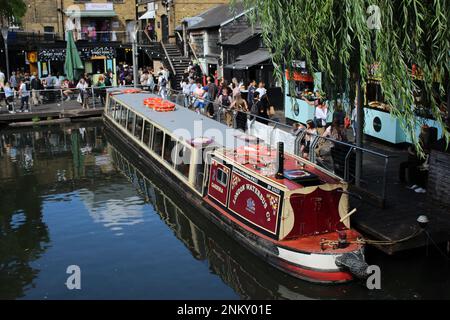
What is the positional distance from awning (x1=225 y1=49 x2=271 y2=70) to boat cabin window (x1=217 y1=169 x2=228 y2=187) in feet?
45.2

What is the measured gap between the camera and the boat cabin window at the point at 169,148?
1540cm

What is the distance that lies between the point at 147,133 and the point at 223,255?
791 centimetres

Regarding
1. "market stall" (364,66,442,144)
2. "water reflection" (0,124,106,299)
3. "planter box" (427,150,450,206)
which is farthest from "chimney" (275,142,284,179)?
"market stall" (364,66,442,144)

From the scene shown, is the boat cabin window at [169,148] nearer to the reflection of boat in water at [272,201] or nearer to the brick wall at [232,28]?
the reflection of boat in water at [272,201]

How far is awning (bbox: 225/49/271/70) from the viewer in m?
25.4

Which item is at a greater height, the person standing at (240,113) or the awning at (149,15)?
the awning at (149,15)

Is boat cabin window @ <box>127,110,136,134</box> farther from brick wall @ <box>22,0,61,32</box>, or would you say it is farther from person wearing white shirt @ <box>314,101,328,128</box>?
brick wall @ <box>22,0,61,32</box>

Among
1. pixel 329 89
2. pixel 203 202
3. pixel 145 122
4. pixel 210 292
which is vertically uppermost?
pixel 329 89

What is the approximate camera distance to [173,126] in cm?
1617

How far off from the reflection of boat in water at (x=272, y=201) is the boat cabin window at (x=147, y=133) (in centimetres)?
314

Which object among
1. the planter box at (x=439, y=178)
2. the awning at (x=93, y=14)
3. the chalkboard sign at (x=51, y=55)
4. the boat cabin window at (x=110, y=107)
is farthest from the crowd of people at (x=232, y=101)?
the awning at (x=93, y=14)

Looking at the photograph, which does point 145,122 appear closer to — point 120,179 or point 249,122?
point 120,179

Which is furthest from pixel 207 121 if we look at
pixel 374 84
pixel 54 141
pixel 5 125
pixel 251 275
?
pixel 5 125

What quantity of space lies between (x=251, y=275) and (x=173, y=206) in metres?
4.61
